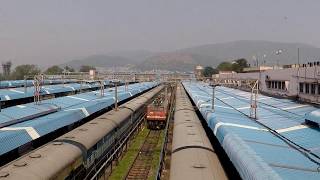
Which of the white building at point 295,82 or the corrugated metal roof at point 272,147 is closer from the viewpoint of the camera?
the corrugated metal roof at point 272,147

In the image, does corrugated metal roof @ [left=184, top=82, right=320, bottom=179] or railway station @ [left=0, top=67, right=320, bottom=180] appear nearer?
corrugated metal roof @ [left=184, top=82, right=320, bottom=179]

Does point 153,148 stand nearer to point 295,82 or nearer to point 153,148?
point 153,148

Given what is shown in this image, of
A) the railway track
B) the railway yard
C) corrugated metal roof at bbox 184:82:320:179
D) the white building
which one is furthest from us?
the white building

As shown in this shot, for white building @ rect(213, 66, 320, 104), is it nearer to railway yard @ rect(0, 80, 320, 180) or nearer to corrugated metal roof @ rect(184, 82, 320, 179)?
railway yard @ rect(0, 80, 320, 180)

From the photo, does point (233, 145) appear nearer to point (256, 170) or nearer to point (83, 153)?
point (256, 170)

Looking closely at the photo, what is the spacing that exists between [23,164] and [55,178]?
1.55 meters

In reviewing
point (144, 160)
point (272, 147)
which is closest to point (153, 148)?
point (144, 160)

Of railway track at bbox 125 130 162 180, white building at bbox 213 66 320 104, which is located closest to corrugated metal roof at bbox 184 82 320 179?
railway track at bbox 125 130 162 180

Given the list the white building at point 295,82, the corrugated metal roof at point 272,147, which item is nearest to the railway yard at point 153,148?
the corrugated metal roof at point 272,147

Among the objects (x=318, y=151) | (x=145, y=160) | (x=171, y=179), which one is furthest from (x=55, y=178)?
(x=145, y=160)

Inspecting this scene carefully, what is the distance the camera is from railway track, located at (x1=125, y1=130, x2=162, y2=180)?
3011cm

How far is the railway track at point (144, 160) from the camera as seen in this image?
3011cm

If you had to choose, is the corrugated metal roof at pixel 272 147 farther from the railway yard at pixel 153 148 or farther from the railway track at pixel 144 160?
the railway track at pixel 144 160

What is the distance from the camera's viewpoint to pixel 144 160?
34.8 m
